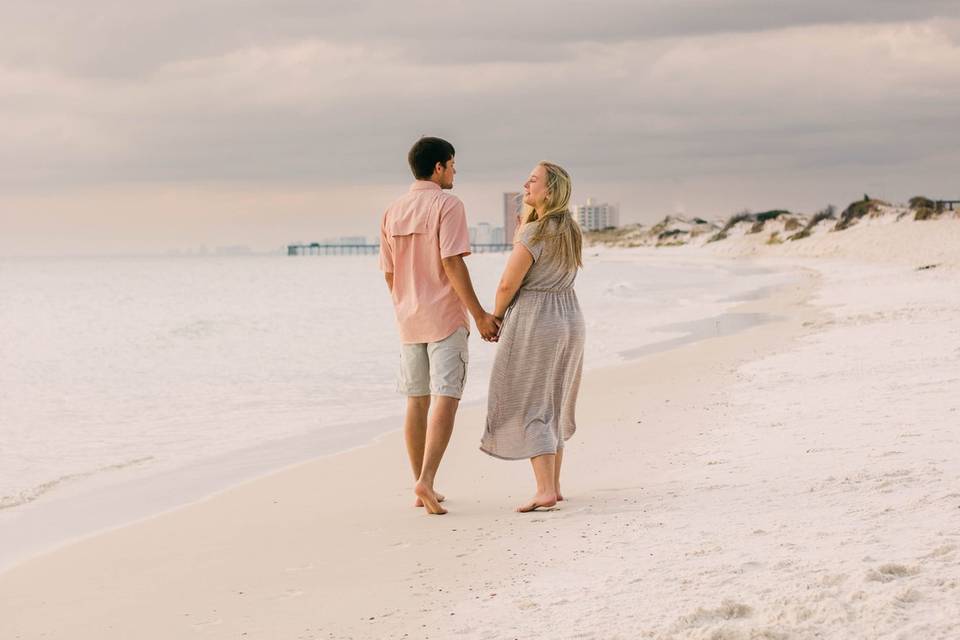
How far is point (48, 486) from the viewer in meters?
6.86

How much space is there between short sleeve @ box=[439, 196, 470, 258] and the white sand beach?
1.37 meters

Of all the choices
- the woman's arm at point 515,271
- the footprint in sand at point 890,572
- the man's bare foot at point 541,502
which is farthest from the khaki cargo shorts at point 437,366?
the footprint in sand at point 890,572

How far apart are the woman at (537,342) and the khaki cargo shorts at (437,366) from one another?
19 centimetres

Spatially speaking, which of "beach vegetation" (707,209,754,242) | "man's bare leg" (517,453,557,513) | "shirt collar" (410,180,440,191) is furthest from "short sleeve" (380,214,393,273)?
"beach vegetation" (707,209,754,242)

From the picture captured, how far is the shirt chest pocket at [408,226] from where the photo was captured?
4.96 meters

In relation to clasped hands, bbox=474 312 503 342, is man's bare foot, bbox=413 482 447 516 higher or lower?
lower

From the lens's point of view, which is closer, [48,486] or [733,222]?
[48,486]

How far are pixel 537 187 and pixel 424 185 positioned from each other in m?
0.61

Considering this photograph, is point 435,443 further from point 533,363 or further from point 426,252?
point 426,252

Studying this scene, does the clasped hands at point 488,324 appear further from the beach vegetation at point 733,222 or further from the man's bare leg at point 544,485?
the beach vegetation at point 733,222

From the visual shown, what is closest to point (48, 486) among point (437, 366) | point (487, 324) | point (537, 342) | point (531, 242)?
point (437, 366)

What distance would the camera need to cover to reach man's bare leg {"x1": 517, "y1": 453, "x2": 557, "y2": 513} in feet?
16.1

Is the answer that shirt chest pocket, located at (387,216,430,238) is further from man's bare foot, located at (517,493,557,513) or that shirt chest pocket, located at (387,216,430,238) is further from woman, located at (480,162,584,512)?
man's bare foot, located at (517,493,557,513)

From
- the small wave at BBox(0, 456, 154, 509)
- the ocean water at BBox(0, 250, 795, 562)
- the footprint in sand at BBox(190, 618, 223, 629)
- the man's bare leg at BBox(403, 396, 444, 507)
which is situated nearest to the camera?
the footprint in sand at BBox(190, 618, 223, 629)
